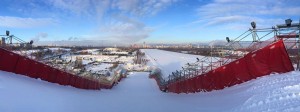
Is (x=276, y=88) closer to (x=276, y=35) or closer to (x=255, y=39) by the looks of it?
(x=276, y=35)

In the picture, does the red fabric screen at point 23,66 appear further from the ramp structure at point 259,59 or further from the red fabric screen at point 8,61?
the ramp structure at point 259,59

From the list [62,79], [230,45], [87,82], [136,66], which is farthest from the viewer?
[136,66]

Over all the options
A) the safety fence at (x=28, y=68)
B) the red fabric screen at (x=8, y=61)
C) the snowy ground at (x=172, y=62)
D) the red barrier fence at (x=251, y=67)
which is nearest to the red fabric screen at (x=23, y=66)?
the safety fence at (x=28, y=68)

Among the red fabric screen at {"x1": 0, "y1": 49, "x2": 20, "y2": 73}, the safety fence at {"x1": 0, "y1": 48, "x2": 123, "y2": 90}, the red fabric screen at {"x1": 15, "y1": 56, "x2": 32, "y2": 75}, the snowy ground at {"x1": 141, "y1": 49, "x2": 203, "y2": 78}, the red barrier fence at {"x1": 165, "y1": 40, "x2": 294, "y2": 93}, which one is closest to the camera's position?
the red barrier fence at {"x1": 165, "y1": 40, "x2": 294, "y2": 93}

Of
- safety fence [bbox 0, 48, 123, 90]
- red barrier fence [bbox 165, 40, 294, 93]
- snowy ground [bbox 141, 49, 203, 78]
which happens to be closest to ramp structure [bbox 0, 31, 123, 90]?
safety fence [bbox 0, 48, 123, 90]

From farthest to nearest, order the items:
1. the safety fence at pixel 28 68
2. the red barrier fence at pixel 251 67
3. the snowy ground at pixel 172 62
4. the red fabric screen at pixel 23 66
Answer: the snowy ground at pixel 172 62 → the red fabric screen at pixel 23 66 → the safety fence at pixel 28 68 → the red barrier fence at pixel 251 67

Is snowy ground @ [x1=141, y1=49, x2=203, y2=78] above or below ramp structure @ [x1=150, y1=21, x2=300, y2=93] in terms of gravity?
below

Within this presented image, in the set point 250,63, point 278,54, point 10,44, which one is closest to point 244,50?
point 250,63

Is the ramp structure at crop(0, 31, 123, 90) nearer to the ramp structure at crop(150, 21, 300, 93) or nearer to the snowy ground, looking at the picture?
the ramp structure at crop(150, 21, 300, 93)

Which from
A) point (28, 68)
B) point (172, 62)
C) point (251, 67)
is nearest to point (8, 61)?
point (28, 68)
